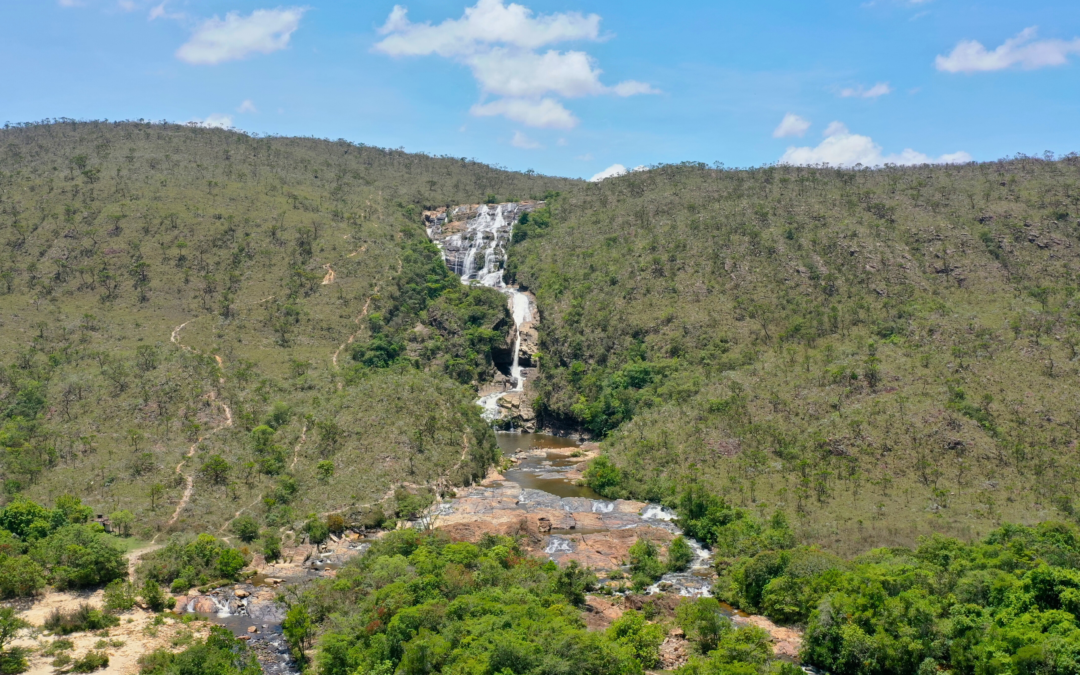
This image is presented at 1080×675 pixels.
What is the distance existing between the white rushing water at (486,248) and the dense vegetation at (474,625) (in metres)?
61.2

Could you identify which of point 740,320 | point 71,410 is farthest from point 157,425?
point 740,320

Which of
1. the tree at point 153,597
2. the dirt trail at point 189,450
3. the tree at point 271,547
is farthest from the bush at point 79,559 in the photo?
the tree at point 271,547

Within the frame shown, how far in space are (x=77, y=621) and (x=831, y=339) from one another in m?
69.8

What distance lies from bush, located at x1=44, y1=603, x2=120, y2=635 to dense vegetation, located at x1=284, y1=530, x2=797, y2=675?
32.5 feet

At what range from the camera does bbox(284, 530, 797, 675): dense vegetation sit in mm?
31234

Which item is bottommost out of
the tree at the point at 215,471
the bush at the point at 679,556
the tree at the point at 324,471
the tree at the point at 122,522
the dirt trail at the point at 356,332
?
the bush at the point at 679,556

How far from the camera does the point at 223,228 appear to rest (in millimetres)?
101375

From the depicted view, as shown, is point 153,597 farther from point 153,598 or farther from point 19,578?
point 19,578

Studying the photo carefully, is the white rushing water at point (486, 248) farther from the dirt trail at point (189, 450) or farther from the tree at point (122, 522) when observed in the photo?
the tree at point (122, 522)

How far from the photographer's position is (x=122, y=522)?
5019 cm

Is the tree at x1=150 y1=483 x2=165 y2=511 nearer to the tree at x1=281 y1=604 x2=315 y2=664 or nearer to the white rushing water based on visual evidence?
the tree at x1=281 y1=604 x2=315 y2=664

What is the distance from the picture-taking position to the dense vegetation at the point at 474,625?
102 ft

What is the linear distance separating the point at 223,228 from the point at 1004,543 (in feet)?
313

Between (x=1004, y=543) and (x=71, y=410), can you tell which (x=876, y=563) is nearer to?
(x=1004, y=543)
